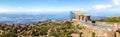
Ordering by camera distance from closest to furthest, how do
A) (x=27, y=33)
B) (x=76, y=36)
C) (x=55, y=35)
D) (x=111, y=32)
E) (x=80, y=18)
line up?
1. (x=111, y=32)
2. (x=76, y=36)
3. (x=55, y=35)
4. (x=27, y=33)
5. (x=80, y=18)

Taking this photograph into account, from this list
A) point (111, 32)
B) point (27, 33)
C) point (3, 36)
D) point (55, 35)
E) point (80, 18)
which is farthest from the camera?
point (80, 18)

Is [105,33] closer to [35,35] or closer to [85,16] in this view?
[35,35]

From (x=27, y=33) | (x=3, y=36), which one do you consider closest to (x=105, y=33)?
(x=3, y=36)

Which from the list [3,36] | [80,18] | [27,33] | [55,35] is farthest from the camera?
[80,18]

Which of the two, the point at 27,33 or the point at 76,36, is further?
the point at 27,33

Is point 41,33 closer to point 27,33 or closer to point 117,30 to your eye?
point 27,33

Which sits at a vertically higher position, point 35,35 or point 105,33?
point 105,33

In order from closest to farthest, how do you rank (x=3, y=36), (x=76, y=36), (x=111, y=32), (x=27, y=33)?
(x=111, y=32)
(x=76, y=36)
(x=3, y=36)
(x=27, y=33)

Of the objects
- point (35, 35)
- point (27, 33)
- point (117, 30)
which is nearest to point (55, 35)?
point (35, 35)

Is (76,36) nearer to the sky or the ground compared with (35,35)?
nearer to the sky
